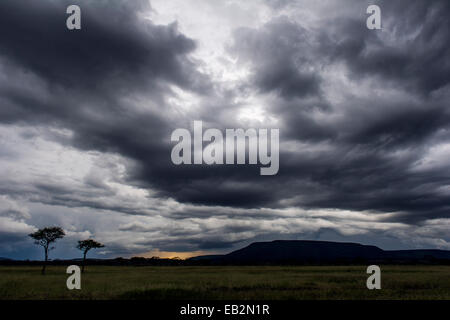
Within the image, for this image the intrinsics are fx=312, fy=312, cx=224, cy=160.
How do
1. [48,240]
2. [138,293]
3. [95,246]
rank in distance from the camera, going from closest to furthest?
1. [138,293]
2. [48,240]
3. [95,246]
